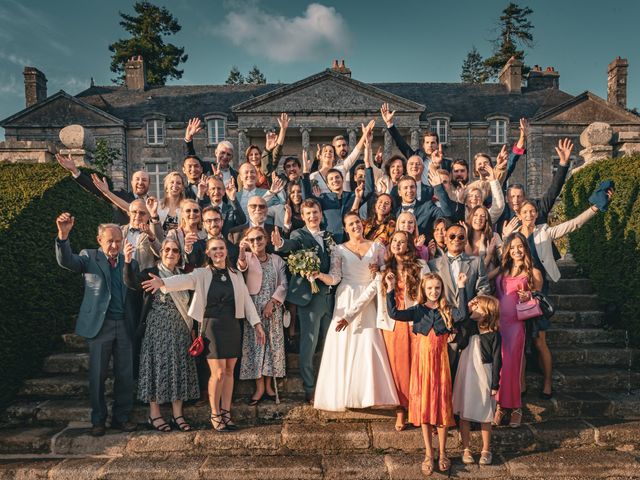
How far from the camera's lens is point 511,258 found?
197 inches

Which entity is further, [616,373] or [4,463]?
[616,373]

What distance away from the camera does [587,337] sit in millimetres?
6094

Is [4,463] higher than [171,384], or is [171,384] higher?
[171,384]

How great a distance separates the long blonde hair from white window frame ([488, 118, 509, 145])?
27346mm

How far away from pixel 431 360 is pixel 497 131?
2817 centimetres

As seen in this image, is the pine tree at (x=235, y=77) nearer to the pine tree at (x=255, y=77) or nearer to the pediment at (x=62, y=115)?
the pine tree at (x=255, y=77)

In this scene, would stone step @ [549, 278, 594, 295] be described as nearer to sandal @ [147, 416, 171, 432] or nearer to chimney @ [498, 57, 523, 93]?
sandal @ [147, 416, 171, 432]

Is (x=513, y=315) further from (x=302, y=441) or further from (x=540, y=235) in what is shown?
(x=302, y=441)

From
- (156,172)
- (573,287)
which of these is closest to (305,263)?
(573,287)

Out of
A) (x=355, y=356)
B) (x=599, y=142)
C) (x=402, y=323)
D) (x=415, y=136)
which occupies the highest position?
(x=415, y=136)

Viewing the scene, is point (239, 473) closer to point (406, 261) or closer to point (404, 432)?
point (404, 432)

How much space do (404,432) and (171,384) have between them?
7.90ft

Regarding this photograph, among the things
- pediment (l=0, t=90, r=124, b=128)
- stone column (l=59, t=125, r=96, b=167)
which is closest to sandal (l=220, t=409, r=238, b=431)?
stone column (l=59, t=125, r=96, b=167)

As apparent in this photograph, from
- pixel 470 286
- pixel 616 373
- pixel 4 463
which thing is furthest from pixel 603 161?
pixel 4 463
